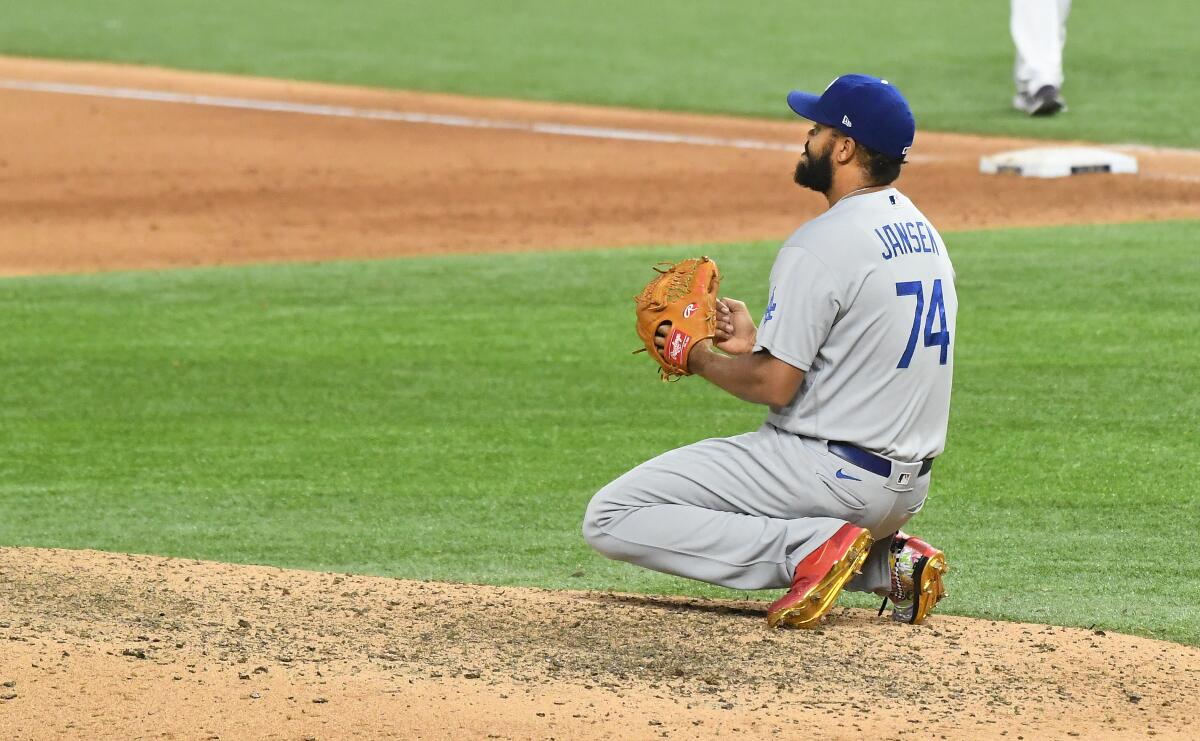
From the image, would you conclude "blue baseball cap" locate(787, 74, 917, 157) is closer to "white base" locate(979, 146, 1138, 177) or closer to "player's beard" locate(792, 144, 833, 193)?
"player's beard" locate(792, 144, 833, 193)

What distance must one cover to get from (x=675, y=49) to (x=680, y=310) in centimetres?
1884

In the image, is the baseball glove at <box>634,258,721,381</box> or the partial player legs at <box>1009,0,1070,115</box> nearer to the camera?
the baseball glove at <box>634,258,721,381</box>

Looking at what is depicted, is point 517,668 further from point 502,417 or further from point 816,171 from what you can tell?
point 502,417

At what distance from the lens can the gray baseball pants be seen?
484 centimetres

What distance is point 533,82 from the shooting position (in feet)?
68.8

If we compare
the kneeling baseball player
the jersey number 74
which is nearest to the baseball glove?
the kneeling baseball player

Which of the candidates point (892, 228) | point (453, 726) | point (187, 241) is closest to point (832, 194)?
point (892, 228)

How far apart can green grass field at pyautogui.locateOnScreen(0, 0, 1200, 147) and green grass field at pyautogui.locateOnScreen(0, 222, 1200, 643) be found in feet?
23.6

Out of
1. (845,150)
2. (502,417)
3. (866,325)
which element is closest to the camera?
(866,325)

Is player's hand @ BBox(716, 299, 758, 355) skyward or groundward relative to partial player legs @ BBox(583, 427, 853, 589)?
skyward

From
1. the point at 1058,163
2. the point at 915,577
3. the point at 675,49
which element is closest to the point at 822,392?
the point at 915,577

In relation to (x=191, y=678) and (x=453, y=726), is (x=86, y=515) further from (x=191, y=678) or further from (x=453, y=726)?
(x=453, y=726)

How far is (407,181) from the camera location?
15.6m

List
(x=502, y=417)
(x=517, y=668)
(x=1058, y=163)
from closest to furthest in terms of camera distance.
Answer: (x=517, y=668) → (x=502, y=417) → (x=1058, y=163)
